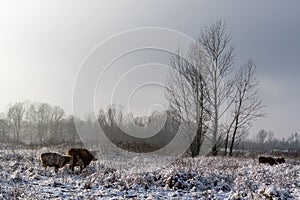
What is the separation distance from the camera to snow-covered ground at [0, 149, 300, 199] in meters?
9.31

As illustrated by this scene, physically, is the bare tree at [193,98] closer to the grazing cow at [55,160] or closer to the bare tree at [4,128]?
the grazing cow at [55,160]

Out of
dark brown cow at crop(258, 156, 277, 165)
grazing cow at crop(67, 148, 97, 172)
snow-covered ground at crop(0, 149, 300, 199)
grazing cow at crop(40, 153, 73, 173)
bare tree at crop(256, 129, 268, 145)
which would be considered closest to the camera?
snow-covered ground at crop(0, 149, 300, 199)

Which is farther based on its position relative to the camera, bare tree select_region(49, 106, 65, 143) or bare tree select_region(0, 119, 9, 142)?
bare tree select_region(49, 106, 65, 143)

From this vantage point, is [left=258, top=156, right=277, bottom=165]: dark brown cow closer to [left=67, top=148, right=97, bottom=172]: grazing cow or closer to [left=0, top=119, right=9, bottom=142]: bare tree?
[left=67, top=148, right=97, bottom=172]: grazing cow

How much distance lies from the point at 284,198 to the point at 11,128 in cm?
9580

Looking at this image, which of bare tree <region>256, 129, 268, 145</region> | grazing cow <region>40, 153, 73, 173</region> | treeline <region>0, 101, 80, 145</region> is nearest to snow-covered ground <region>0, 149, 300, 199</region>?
grazing cow <region>40, 153, 73, 173</region>

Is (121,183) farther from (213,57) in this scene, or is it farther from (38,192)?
(213,57)

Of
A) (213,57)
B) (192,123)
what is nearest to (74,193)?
(192,123)

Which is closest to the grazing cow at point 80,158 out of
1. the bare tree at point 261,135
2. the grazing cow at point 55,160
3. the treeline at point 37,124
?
the grazing cow at point 55,160

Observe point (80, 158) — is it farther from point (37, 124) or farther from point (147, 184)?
point (37, 124)

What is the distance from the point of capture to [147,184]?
1126cm

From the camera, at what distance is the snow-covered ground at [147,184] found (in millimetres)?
9312

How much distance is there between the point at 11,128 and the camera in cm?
9231

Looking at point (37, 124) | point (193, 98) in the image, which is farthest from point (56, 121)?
point (193, 98)
